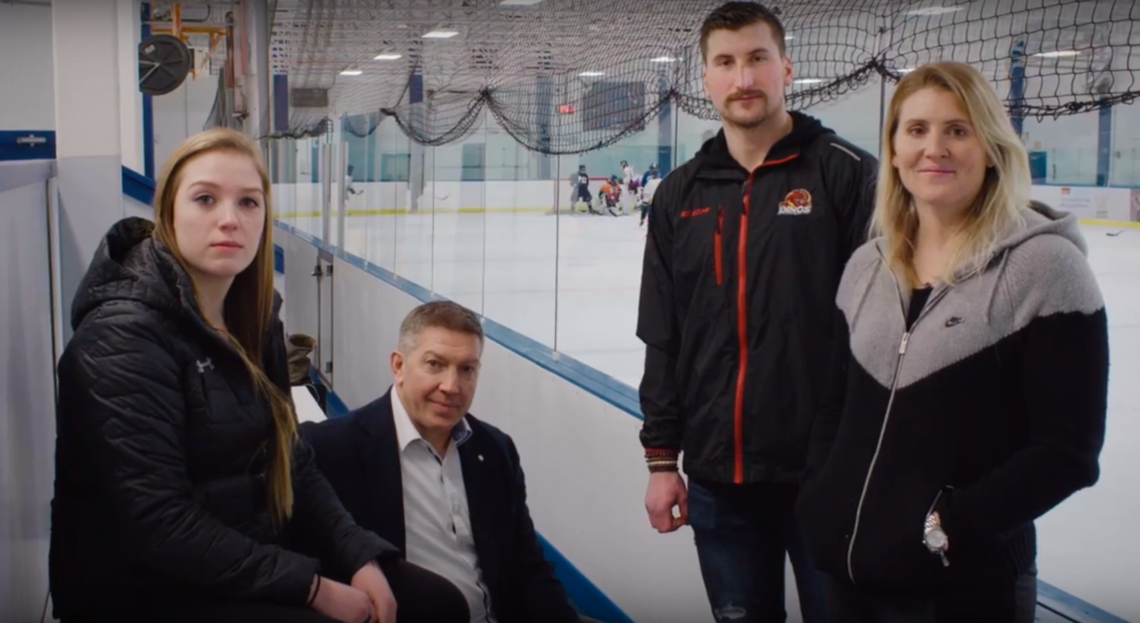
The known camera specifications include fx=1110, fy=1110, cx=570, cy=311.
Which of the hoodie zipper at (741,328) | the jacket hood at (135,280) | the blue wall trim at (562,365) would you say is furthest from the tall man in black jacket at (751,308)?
the jacket hood at (135,280)

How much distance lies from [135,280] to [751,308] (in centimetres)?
75

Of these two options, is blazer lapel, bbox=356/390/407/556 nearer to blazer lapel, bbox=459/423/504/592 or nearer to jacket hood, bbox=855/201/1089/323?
blazer lapel, bbox=459/423/504/592

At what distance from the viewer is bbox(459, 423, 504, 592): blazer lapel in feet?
5.39

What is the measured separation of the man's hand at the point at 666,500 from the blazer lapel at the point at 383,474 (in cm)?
37

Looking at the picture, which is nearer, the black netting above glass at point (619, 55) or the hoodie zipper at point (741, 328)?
the hoodie zipper at point (741, 328)

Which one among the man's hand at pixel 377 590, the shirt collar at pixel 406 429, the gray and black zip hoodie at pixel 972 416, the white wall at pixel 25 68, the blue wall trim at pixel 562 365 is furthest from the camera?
the white wall at pixel 25 68

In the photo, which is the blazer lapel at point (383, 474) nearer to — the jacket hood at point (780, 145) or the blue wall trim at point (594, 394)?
the jacket hood at point (780, 145)

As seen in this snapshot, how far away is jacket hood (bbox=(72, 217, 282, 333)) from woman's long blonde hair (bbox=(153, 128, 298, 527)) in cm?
3

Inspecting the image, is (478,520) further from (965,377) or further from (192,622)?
(965,377)

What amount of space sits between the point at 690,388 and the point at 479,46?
11561 mm

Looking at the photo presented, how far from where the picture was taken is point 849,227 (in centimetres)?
143

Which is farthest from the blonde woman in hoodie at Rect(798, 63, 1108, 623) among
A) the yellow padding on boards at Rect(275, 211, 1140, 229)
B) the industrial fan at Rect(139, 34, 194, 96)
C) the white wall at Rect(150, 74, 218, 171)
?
the white wall at Rect(150, 74, 218, 171)

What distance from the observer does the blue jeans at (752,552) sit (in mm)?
1471

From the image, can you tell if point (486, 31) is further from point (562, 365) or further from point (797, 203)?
point (797, 203)
